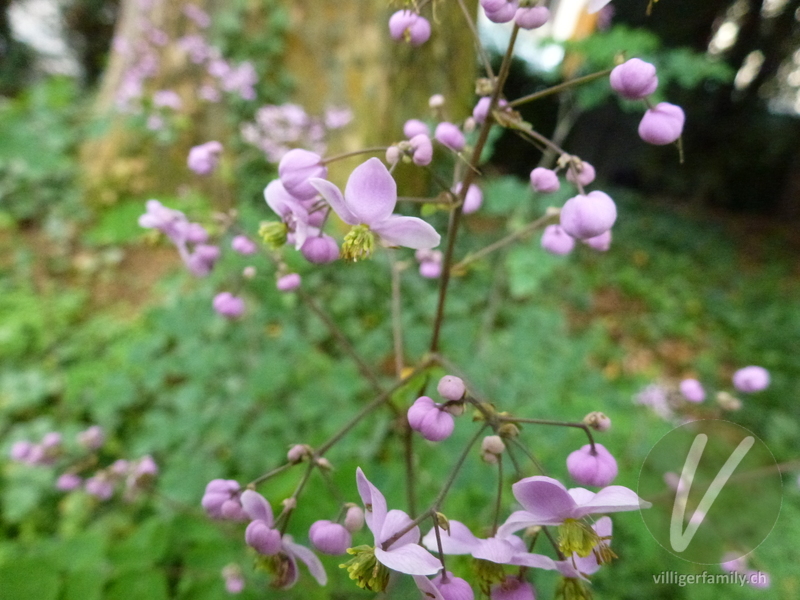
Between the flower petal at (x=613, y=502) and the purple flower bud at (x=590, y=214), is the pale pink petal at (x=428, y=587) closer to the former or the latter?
the flower petal at (x=613, y=502)

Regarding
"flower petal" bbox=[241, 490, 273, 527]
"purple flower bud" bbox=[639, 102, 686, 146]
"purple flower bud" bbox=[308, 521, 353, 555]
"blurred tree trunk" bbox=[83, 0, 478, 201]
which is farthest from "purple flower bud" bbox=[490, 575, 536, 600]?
"blurred tree trunk" bbox=[83, 0, 478, 201]

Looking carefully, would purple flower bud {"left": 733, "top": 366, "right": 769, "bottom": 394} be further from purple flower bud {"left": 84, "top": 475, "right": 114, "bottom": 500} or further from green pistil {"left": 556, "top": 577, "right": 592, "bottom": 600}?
purple flower bud {"left": 84, "top": 475, "right": 114, "bottom": 500}

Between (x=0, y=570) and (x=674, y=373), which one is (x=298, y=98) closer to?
(x=0, y=570)

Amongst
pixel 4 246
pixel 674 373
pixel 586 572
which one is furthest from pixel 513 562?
pixel 4 246

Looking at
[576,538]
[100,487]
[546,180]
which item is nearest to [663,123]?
[546,180]

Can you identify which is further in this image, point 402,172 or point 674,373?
point 674,373

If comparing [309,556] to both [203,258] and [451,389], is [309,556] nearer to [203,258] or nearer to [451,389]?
[451,389]

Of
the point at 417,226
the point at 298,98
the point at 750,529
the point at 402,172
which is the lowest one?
the point at 750,529
